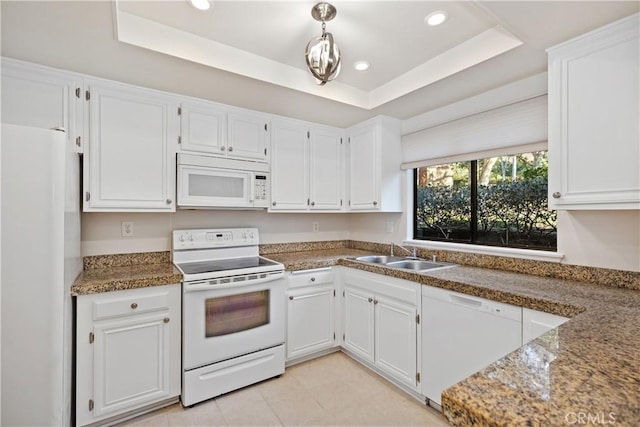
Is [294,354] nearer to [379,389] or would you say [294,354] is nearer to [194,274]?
[379,389]

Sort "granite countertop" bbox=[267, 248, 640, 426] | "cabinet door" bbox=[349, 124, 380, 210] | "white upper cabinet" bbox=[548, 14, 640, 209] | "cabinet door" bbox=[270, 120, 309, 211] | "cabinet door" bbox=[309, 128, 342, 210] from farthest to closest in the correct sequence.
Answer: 1. "cabinet door" bbox=[309, 128, 342, 210]
2. "cabinet door" bbox=[349, 124, 380, 210]
3. "cabinet door" bbox=[270, 120, 309, 211]
4. "white upper cabinet" bbox=[548, 14, 640, 209]
5. "granite countertop" bbox=[267, 248, 640, 426]

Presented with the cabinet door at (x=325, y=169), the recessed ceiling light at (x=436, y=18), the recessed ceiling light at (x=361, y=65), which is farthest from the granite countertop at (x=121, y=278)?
the recessed ceiling light at (x=436, y=18)

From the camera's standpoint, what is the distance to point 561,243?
6.53 ft

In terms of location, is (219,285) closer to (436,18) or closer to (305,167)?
(305,167)

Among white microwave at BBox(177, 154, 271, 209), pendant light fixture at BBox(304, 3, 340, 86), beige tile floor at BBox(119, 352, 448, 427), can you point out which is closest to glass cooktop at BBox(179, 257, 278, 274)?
white microwave at BBox(177, 154, 271, 209)

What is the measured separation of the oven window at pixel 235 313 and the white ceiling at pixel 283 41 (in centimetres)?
155

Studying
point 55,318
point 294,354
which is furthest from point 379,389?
point 55,318

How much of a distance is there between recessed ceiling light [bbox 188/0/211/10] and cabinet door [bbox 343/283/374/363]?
2.22 m

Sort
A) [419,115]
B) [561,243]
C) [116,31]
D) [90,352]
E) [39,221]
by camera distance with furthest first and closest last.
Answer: [419,115], [561,243], [90,352], [116,31], [39,221]

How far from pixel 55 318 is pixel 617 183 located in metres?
2.82

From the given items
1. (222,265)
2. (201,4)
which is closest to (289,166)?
(222,265)

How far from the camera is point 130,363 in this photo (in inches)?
75.5

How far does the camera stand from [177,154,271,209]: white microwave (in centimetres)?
238

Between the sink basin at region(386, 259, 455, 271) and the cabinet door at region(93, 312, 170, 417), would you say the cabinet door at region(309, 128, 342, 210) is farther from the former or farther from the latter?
the cabinet door at region(93, 312, 170, 417)
